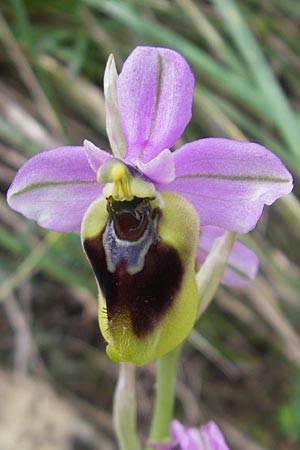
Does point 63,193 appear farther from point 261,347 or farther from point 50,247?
point 261,347

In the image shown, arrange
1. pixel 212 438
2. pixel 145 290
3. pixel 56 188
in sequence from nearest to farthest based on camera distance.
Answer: pixel 145 290
pixel 56 188
pixel 212 438

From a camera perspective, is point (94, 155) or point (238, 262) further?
point (238, 262)

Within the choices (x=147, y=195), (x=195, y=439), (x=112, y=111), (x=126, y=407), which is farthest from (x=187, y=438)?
(x=112, y=111)

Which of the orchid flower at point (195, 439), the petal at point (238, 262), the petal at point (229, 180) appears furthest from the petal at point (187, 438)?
the petal at point (229, 180)

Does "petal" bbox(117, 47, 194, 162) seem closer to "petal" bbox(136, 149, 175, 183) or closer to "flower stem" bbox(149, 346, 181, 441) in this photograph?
"petal" bbox(136, 149, 175, 183)

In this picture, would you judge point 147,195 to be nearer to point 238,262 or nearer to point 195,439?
point 238,262

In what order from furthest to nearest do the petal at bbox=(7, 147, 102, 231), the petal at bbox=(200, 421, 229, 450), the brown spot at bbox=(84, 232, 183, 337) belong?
the petal at bbox=(200, 421, 229, 450) < the petal at bbox=(7, 147, 102, 231) < the brown spot at bbox=(84, 232, 183, 337)

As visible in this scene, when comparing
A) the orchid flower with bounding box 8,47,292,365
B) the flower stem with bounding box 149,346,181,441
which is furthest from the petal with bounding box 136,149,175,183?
the flower stem with bounding box 149,346,181,441
